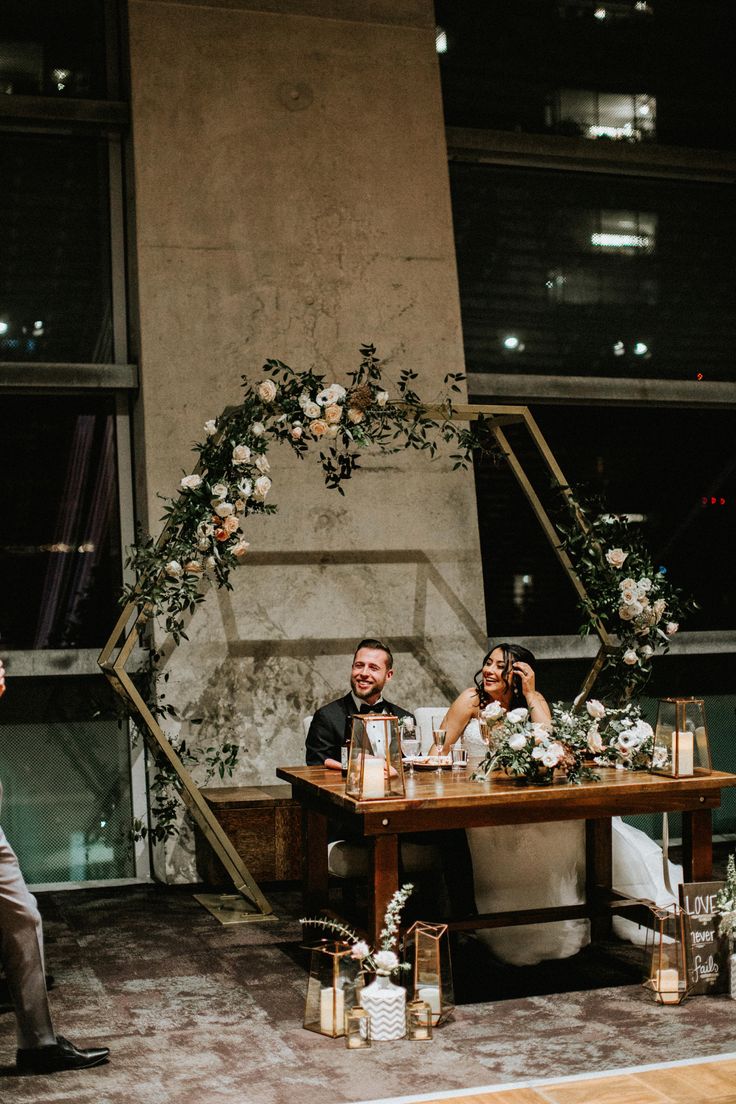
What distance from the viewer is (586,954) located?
15.9ft

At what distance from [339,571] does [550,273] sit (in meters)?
2.21

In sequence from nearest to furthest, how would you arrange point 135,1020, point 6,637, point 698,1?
point 135,1020 → point 6,637 → point 698,1

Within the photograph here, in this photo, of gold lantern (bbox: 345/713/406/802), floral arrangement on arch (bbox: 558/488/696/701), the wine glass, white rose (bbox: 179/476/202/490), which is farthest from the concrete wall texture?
gold lantern (bbox: 345/713/406/802)

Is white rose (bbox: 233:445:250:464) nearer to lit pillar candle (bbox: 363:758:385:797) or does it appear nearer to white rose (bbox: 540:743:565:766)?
lit pillar candle (bbox: 363:758:385:797)

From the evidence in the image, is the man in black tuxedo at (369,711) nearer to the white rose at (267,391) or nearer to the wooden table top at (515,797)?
the wooden table top at (515,797)

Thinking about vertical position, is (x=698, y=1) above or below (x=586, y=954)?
above

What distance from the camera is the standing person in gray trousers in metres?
3.56

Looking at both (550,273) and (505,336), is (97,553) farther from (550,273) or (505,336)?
(550,273)

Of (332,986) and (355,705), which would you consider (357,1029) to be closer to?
(332,986)

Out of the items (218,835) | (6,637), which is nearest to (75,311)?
(6,637)

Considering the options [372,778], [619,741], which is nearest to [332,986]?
[372,778]

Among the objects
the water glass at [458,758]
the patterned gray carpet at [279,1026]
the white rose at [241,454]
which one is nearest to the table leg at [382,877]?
the patterned gray carpet at [279,1026]

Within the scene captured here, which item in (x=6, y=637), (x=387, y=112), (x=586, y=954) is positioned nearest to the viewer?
(x=586, y=954)

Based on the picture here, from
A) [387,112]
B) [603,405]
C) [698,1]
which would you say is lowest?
[603,405]
